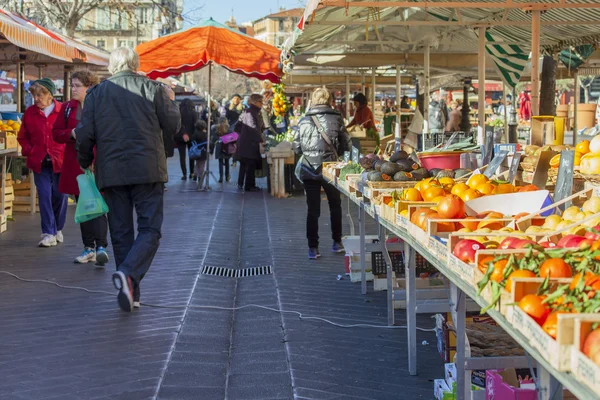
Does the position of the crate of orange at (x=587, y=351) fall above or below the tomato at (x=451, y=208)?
below

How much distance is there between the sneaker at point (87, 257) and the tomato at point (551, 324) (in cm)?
683

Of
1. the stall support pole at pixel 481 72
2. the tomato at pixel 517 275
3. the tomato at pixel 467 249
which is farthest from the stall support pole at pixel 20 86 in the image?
the tomato at pixel 517 275

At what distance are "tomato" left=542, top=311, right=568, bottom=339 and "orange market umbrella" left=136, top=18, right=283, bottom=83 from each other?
1219 cm

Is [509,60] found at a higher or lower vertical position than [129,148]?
higher

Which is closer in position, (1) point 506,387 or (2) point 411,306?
(1) point 506,387

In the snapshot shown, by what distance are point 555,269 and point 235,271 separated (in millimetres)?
6011

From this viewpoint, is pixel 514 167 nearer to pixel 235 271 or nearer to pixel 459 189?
pixel 459 189

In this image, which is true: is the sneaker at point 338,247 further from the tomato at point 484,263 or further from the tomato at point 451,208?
the tomato at point 484,263

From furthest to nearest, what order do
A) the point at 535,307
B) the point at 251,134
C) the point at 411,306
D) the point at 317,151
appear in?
1. the point at 251,134
2. the point at 317,151
3. the point at 411,306
4. the point at 535,307

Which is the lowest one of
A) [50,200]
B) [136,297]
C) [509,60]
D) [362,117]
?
[136,297]

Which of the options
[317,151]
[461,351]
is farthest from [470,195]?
[317,151]

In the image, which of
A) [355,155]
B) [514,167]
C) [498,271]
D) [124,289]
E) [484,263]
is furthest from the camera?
[355,155]

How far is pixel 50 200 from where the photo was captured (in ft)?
32.6

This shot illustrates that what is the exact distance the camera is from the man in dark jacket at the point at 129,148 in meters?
6.51
